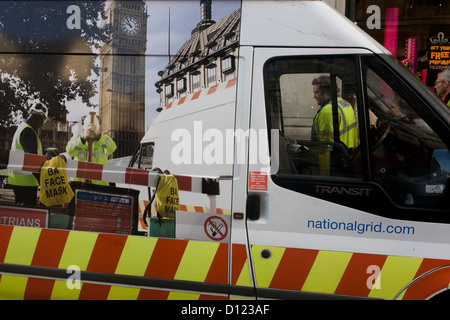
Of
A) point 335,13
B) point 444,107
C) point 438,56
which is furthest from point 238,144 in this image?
point 438,56

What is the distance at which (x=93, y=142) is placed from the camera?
2.78 m

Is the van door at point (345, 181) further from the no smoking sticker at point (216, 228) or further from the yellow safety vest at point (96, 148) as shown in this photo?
the yellow safety vest at point (96, 148)

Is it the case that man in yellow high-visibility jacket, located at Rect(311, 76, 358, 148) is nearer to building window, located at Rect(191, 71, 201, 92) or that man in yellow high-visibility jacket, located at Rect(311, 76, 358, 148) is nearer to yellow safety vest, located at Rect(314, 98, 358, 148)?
yellow safety vest, located at Rect(314, 98, 358, 148)

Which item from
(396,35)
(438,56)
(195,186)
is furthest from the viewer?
(438,56)

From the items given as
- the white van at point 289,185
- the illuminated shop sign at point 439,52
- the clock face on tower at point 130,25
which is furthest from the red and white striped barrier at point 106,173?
the illuminated shop sign at point 439,52

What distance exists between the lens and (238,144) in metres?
2.62

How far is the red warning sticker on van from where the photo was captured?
8.50 ft

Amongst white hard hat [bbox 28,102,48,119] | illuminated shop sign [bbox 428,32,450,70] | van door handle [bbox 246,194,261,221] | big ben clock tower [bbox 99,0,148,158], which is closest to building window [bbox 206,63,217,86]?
big ben clock tower [bbox 99,0,148,158]

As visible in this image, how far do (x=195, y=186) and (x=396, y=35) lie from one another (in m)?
5.81

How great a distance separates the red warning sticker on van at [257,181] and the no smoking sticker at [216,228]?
282 millimetres

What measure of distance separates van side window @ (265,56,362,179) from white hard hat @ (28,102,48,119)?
4.68ft

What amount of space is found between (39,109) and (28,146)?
250 millimetres

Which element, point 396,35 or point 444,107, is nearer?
point 444,107
